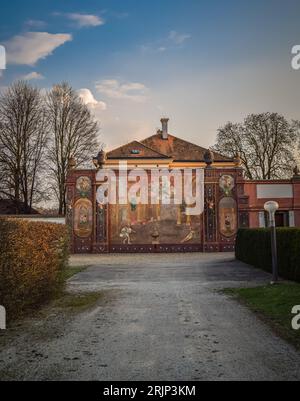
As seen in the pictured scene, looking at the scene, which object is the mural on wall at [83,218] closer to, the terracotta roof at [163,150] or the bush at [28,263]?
the terracotta roof at [163,150]

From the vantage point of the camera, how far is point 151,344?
554cm

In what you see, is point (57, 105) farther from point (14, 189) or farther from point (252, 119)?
point (252, 119)

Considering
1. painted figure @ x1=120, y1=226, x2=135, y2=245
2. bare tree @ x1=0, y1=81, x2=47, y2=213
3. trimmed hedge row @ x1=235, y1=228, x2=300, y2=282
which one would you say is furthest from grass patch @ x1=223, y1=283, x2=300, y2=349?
bare tree @ x1=0, y1=81, x2=47, y2=213

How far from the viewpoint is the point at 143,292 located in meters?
10.6

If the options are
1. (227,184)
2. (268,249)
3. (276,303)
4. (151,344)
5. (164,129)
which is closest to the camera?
(151,344)

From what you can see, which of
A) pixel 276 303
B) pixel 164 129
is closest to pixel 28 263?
pixel 276 303

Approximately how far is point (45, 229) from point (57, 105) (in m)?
30.4

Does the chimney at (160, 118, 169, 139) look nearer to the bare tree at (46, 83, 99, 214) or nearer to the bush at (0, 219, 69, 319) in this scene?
the bare tree at (46, 83, 99, 214)

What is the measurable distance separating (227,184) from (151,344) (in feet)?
82.6

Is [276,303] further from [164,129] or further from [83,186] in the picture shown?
[164,129]

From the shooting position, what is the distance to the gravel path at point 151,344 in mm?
4379

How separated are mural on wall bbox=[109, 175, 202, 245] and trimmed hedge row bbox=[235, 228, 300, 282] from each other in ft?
25.6

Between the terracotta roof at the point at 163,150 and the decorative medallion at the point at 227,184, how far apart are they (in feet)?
39.7

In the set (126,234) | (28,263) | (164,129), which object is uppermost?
(164,129)
